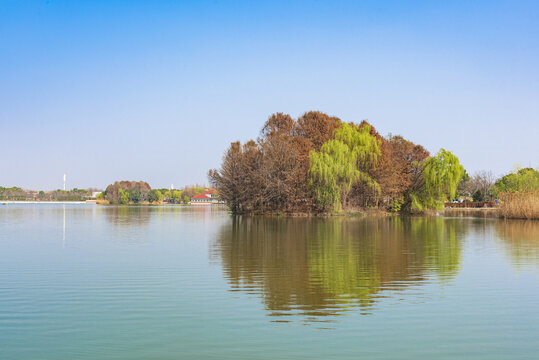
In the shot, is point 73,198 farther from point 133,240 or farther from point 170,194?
point 133,240

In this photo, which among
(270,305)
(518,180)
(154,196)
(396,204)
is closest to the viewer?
(270,305)

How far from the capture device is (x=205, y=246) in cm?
1794

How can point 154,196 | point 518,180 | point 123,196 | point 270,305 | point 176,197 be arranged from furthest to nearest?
point 176,197, point 154,196, point 123,196, point 518,180, point 270,305

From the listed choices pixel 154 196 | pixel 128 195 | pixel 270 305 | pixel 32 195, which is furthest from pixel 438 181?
pixel 32 195

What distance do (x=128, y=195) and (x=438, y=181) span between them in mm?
129943

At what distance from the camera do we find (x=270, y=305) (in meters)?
7.99

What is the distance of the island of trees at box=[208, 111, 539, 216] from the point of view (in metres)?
45.1

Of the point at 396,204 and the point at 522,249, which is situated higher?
the point at 396,204

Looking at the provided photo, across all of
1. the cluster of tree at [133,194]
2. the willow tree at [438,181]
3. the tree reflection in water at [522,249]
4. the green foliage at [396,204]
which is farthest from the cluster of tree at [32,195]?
the tree reflection in water at [522,249]

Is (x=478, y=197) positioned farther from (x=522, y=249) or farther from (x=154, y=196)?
(x=154, y=196)

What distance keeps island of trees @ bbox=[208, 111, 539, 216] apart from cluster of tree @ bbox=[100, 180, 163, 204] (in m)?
111

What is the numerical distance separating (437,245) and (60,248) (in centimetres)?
1480

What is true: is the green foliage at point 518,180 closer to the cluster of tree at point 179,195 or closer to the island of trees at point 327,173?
the island of trees at point 327,173

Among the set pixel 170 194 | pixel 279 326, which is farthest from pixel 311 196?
pixel 170 194
